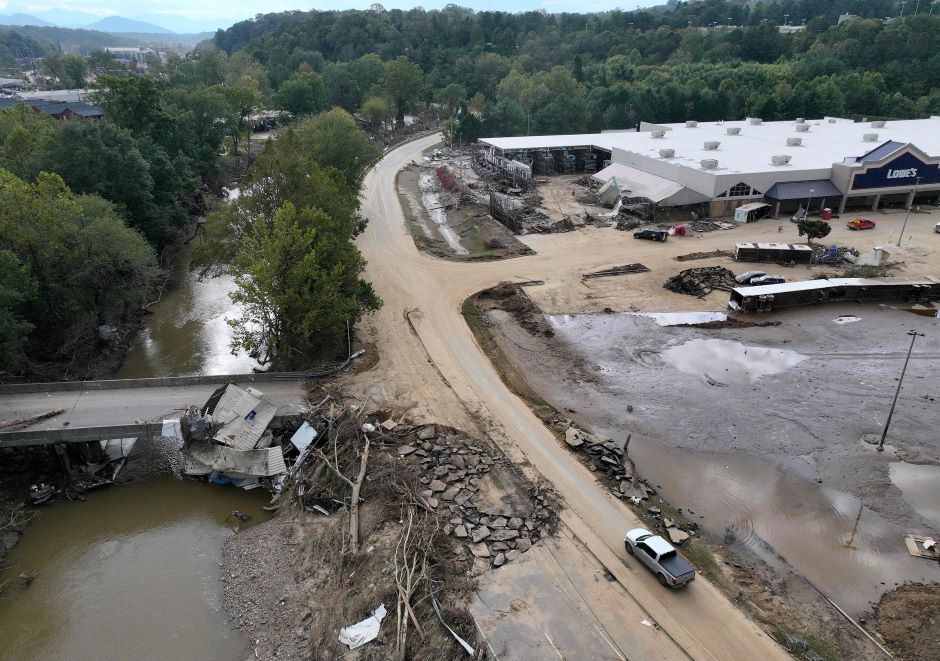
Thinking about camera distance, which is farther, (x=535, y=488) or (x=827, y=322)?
(x=827, y=322)

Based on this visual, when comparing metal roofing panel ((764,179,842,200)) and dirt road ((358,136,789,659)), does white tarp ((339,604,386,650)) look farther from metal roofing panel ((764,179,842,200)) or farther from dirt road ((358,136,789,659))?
metal roofing panel ((764,179,842,200))

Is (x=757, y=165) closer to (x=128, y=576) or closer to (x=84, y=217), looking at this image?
(x=84, y=217)

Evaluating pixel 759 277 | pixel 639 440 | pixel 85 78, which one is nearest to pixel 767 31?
pixel 759 277

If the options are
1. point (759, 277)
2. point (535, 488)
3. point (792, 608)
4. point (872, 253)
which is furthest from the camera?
point (872, 253)

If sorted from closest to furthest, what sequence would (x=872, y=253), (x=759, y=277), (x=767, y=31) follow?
(x=759, y=277) → (x=872, y=253) → (x=767, y=31)

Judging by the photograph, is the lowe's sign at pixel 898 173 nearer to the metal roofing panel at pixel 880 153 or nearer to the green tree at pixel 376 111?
the metal roofing panel at pixel 880 153

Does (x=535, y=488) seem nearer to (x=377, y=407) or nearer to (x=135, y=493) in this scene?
(x=377, y=407)

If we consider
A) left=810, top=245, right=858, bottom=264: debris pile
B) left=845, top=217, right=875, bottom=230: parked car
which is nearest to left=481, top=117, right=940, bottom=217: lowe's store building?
left=845, top=217, right=875, bottom=230: parked car
